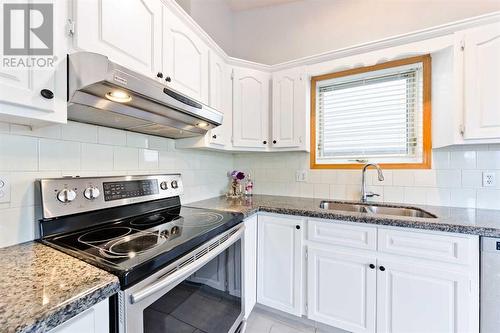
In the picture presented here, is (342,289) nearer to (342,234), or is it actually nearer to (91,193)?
(342,234)

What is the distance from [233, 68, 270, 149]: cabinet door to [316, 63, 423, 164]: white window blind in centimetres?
54

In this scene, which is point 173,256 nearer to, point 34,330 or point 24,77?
point 34,330

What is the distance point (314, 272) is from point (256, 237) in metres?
0.47

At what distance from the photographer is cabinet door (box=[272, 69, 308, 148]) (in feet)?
6.49

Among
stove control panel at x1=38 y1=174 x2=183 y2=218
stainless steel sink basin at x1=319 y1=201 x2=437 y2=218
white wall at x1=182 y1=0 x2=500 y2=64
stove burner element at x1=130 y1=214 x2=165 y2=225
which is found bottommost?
stainless steel sink basin at x1=319 y1=201 x2=437 y2=218

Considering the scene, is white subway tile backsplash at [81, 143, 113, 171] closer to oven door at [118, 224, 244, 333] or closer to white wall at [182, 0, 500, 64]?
oven door at [118, 224, 244, 333]

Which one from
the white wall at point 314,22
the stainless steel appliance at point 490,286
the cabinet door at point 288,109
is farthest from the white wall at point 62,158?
the stainless steel appliance at point 490,286

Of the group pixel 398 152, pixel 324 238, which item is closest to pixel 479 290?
pixel 324 238

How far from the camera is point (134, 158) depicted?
1.45 metres

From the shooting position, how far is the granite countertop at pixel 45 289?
1.49 ft

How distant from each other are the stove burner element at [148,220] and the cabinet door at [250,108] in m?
0.91

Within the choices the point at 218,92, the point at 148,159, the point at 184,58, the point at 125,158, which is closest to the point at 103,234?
the point at 125,158

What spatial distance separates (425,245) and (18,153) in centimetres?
204

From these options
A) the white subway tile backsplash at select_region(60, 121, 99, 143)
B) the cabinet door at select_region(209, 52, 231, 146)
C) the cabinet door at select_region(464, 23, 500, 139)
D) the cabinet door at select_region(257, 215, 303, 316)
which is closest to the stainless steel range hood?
the white subway tile backsplash at select_region(60, 121, 99, 143)
